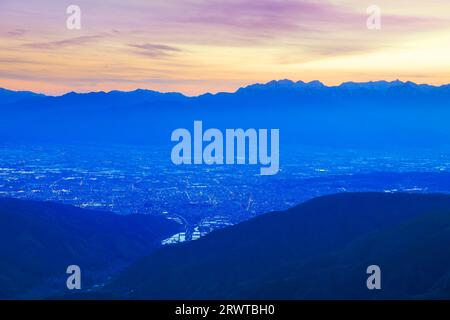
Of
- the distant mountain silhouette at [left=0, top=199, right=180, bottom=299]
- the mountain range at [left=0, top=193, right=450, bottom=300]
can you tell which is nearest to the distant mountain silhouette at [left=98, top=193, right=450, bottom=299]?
the mountain range at [left=0, top=193, right=450, bottom=300]

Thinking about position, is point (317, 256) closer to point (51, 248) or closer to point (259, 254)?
point (259, 254)

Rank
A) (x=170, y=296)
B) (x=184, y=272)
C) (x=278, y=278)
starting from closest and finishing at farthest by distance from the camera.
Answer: (x=278, y=278) → (x=170, y=296) → (x=184, y=272)

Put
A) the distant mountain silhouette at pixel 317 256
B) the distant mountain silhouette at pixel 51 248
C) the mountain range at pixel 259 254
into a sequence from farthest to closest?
the distant mountain silhouette at pixel 51 248, the mountain range at pixel 259 254, the distant mountain silhouette at pixel 317 256

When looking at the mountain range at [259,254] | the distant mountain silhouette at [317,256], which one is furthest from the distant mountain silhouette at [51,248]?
the distant mountain silhouette at [317,256]

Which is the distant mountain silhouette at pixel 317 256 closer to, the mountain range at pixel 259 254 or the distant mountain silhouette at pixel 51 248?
the mountain range at pixel 259 254

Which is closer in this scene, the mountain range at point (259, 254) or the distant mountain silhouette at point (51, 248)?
the mountain range at point (259, 254)
